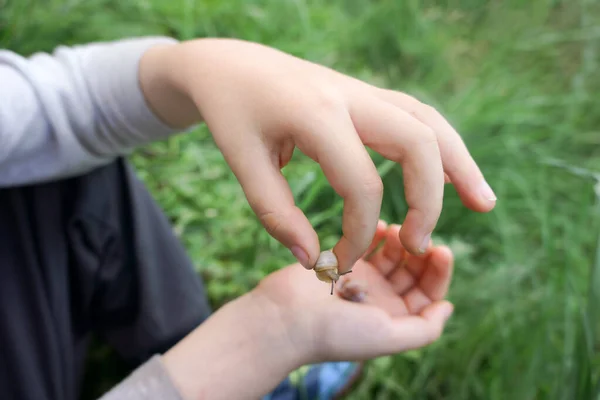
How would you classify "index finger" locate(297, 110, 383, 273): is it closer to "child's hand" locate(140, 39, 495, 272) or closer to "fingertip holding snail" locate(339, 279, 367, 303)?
"child's hand" locate(140, 39, 495, 272)

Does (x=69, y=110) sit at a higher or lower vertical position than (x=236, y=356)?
higher

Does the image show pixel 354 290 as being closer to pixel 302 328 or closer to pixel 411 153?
pixel 302 328

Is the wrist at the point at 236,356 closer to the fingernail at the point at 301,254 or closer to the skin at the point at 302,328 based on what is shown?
the skin at the point at 302,328

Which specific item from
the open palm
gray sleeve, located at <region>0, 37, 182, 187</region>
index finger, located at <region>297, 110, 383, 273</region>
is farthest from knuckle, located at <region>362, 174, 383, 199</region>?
gray sleeve, located at <region>0, 37, 182, 187</region>

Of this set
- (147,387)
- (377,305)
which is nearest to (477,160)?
(377,305)

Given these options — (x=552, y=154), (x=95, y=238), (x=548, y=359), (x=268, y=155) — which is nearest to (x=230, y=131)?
(x=268, y=155)

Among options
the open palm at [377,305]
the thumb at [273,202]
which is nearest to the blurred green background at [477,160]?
the open palm at [377,305]

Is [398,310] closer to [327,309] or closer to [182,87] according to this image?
[327,309]
